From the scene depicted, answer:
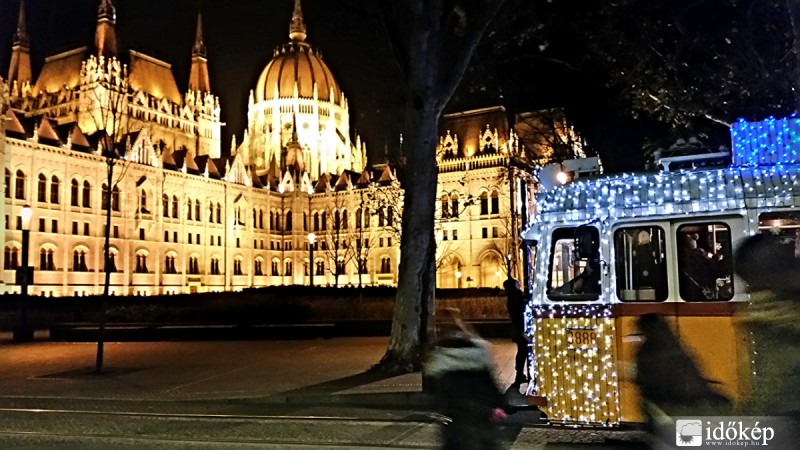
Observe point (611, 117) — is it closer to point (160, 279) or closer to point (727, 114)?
point (727, 114)

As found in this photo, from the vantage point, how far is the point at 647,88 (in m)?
16.2

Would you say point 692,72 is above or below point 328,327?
above

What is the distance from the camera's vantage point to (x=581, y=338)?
28.0 ft

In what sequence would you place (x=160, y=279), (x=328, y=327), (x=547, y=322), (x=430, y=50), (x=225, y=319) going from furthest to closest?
(x=160, y=279)
(x=225, y=319)
(x=328, y=327)
(x=430, y=50)
(x=547, y=322)

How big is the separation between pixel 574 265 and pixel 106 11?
351 feet

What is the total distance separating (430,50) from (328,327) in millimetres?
14088

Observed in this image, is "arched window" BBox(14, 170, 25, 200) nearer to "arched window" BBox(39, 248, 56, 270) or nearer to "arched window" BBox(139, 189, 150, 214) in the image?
"arched window" BBox(39, 248, 56, 270)

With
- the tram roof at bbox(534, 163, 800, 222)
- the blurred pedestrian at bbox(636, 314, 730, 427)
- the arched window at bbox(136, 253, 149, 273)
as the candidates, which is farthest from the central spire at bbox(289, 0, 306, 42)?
the blurred pedestrian at bbox(636, 314, 730, 427)

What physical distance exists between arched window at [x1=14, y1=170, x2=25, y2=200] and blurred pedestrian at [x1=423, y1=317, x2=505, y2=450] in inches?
2801

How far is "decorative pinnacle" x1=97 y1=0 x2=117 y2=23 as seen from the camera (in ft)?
332

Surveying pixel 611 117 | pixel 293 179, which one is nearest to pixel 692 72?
pixel 611 117

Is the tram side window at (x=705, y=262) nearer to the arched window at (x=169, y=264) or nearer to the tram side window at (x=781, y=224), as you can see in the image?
the tram side window at (x=781, y=224)

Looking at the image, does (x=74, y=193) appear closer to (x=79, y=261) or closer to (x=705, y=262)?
(x=79, y=261)

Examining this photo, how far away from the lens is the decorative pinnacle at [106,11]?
10119 cm
